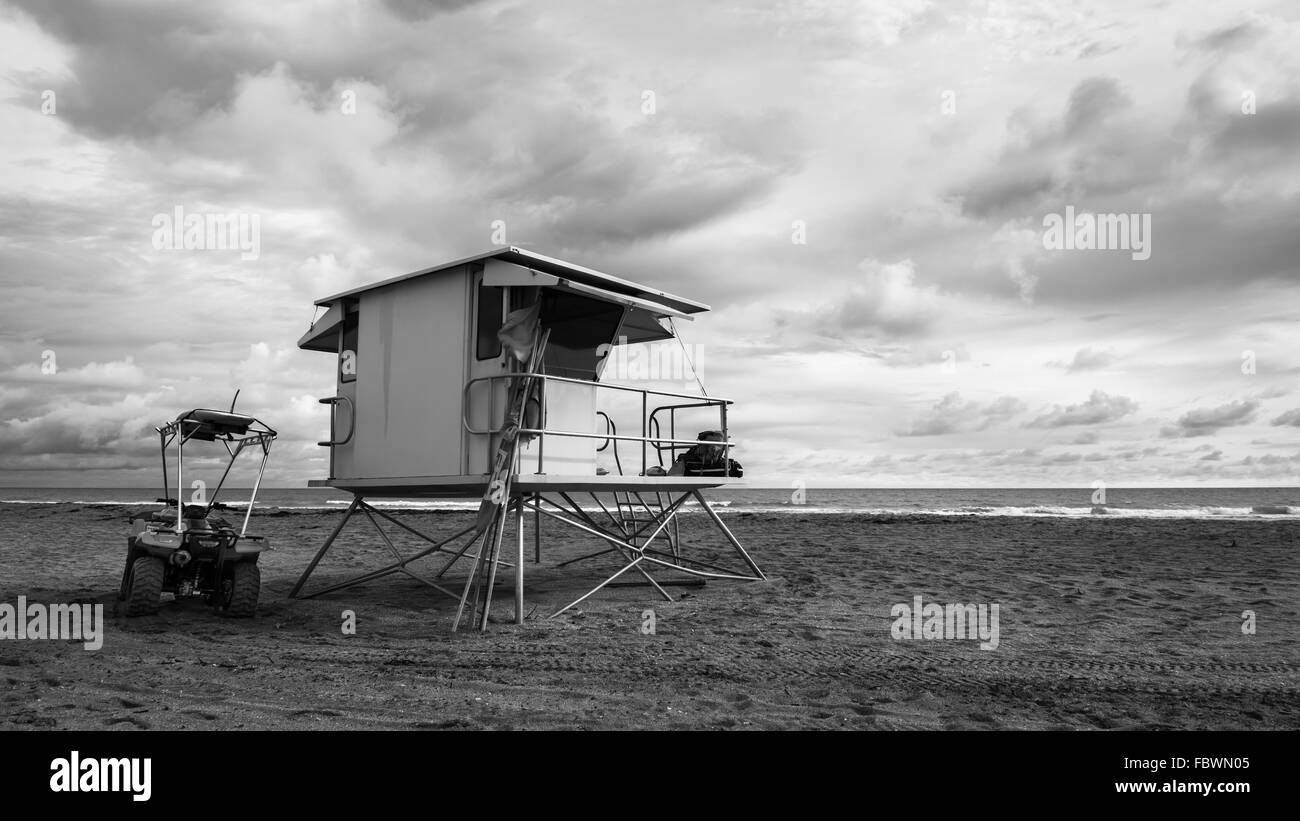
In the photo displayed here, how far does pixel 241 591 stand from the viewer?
33.9ft

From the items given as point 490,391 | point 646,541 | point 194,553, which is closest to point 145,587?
point 194,553

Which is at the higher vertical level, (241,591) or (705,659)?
(241,591)

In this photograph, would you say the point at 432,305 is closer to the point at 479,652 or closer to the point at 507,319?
the point at 507,319

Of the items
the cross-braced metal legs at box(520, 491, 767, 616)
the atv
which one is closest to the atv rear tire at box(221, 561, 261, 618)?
the atv

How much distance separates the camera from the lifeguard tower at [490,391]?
965cm

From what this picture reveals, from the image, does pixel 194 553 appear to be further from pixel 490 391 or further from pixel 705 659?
pixel 705 659

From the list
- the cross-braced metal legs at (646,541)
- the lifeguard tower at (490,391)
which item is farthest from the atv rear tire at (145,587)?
the cross-braced metal legs at (646,541)

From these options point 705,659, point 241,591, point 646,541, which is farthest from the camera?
point 646,541

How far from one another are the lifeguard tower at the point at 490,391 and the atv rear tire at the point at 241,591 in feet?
5.16

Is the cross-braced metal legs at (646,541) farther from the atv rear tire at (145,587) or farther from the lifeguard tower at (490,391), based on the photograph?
the atv rear tire at (145,587)

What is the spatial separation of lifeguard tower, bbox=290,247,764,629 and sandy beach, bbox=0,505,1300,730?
1.13m

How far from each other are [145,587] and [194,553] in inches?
24.6

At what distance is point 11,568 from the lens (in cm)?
1566

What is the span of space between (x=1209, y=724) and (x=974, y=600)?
5.53m
